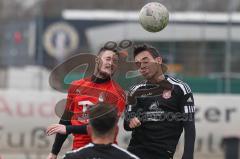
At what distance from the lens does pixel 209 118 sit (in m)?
15.6

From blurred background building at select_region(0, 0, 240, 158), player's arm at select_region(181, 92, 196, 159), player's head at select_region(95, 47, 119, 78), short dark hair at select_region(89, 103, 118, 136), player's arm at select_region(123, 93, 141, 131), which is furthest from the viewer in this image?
blurred background building at select_region(0, 0, 240, 158)

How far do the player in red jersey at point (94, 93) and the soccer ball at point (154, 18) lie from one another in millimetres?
519

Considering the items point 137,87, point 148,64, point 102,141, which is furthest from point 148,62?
point 102,141

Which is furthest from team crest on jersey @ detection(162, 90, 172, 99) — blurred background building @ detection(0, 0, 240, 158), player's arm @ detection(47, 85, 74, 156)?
blurred background building @ detection(0, 0, 240, 158)

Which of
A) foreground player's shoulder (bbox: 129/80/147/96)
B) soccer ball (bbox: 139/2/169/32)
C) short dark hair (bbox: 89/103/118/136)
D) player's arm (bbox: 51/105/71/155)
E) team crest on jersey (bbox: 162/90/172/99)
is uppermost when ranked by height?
soccer ball (bbox: 139/2/169/32)

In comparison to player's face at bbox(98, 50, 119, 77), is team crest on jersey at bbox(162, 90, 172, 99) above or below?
below

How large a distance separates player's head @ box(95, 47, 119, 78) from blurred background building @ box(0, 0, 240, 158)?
42.5 feet

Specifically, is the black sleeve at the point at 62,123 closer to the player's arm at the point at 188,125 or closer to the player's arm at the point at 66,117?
the player's arm at the point at 66,117

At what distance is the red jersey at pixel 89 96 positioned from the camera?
22.6 ft

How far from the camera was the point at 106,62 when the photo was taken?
266 inches

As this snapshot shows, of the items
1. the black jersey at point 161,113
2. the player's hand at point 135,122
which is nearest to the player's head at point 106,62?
the black jersey at point 161,113

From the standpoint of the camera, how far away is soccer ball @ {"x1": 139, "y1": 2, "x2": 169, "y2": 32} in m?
7.12

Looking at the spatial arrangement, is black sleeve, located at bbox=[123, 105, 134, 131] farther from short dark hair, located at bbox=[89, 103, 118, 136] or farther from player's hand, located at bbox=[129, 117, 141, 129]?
short dark hair, located at bbox=[89, 103, 118, 136]

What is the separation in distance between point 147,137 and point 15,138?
28.4 feet
